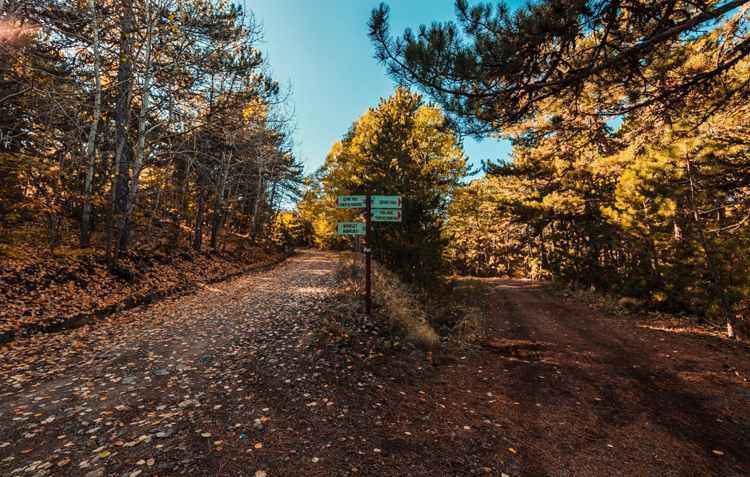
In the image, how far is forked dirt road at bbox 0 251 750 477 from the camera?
3.08 metres

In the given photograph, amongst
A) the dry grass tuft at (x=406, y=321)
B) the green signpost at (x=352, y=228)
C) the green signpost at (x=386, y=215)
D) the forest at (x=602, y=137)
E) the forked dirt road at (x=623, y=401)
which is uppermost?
the forest at (x=602, y=137)

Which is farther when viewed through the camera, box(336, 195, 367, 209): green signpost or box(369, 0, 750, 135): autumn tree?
box(336, 195, 367, 209): green signpost

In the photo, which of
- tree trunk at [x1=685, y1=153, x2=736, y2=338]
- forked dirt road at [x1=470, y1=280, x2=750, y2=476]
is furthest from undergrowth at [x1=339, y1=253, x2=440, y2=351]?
tree trunk at [x1=685, y1=153, x2=736, y2=338]

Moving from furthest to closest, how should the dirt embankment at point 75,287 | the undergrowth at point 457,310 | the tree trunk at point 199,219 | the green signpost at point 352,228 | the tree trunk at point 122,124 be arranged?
1. the tree trunk at point 199,219
2. the tree trunk at point 122,124
3. the undergrowth at point 457,310
4. the green signpost at point 352,228
5. the dirt embankment at point 75,287

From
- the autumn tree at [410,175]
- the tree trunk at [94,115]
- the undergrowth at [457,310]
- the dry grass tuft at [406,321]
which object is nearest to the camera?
the dry grass tuft at [406,321]

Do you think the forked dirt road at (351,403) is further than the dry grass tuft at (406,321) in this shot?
No

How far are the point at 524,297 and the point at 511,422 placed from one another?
515 inches

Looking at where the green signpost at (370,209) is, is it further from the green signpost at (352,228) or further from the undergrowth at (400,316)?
the undergrowth at (400,316)

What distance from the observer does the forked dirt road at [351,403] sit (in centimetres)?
308

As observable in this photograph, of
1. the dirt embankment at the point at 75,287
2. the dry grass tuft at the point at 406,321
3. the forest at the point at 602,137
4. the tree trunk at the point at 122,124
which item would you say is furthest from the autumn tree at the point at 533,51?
the tree trunk at the point at 122,124

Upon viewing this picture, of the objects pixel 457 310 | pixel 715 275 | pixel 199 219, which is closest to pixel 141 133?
pixel 199 219

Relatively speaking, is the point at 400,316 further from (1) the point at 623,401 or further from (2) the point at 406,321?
(1) the point at 623,401

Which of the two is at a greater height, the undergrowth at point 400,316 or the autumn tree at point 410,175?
the autumn tree at point 410,175

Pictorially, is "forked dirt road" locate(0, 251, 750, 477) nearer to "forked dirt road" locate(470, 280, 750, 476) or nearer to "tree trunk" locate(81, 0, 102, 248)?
"forked dirt road" locate(470, 280, 750, 476)
